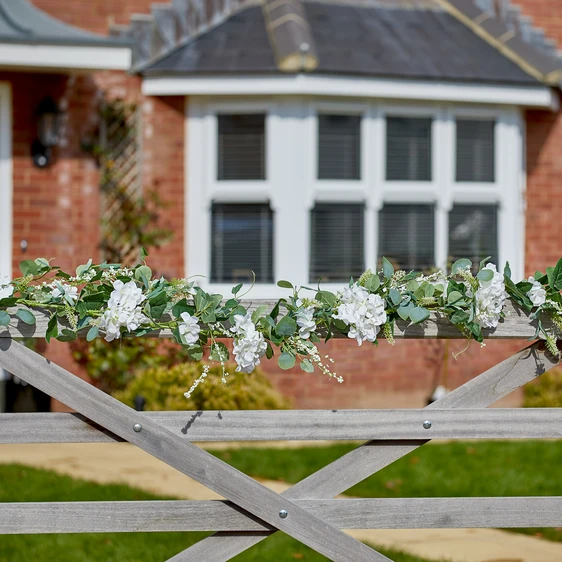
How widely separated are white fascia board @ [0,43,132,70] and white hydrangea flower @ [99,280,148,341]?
15.8 feet

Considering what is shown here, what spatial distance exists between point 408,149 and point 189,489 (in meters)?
3.89

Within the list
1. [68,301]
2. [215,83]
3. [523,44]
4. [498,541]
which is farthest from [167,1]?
[68,301]

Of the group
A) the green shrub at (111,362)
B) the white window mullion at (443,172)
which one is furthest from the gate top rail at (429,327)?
the white window mullion at (443,172)

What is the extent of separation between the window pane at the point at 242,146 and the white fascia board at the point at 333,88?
0.25m

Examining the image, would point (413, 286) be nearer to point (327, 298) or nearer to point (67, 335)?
point (327, 298)

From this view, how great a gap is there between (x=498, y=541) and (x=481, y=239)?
4.12 m

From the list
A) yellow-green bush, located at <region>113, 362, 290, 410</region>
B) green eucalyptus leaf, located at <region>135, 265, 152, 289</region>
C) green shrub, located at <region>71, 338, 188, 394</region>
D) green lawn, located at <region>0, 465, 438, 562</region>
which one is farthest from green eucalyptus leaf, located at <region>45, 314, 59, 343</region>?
green shrub, located at <region>71, 338, 188, 394</region>

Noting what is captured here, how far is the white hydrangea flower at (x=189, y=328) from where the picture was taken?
2471mm

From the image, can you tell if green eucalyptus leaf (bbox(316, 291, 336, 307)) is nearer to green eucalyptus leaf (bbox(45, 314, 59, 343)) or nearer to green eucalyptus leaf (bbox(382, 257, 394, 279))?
green eucalyptus leaf (bbox(382, 257, 394, 279))

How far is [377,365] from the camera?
794cm

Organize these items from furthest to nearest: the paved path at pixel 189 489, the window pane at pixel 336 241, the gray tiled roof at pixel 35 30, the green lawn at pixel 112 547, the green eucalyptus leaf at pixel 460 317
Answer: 1. the window pane at pixel 336 241
2. the gray tiled roof at pixel 35 30
3. the paved path at pixel 189 489
4. the green lawn at pixel 112 547
5. the green eucalyptus leaf at pixel 460 317

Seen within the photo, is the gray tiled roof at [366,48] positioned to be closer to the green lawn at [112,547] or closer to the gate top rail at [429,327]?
the green lawn at [112,547]

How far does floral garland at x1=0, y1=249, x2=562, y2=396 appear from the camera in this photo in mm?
2480

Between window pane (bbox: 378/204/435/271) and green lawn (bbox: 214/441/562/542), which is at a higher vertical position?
window pane (bbox: 378/204/435/271)
